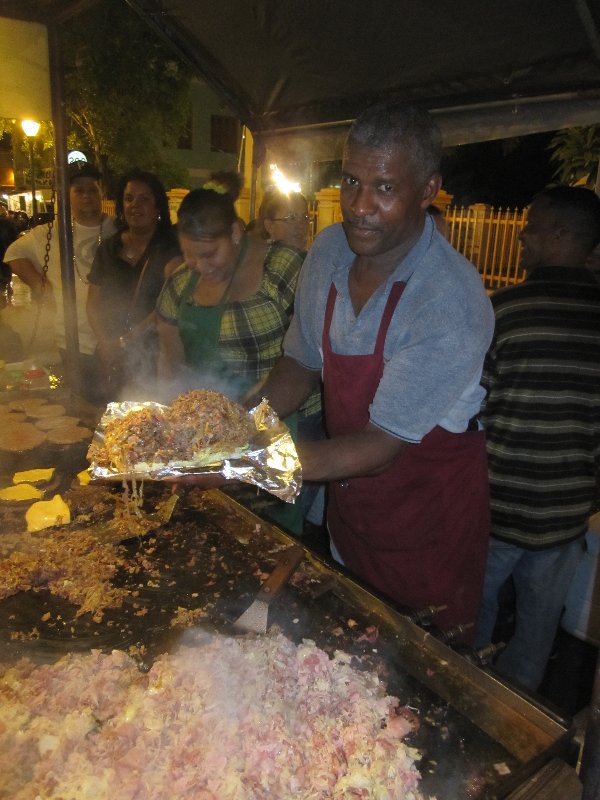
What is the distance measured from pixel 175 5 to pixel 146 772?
166 inches

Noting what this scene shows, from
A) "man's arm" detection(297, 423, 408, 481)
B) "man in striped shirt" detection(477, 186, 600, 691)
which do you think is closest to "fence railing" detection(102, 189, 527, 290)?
"man in striped shirt" detection(477, 186, 600, 691)

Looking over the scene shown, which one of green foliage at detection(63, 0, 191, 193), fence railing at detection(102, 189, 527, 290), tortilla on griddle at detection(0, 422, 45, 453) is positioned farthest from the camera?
green foliage at detection(63, 0, 191, 193)

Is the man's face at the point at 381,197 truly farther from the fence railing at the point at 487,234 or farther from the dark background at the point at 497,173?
the dark background at the point at 497,173

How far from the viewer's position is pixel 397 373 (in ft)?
6.34

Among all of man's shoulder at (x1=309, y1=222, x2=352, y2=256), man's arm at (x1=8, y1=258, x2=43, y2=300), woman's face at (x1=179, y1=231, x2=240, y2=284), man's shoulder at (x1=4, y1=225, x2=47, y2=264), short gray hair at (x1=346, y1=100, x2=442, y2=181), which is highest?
short gray hair at (x1=346, y1=100, x2=442, y2=181)

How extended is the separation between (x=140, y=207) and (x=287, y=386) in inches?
107

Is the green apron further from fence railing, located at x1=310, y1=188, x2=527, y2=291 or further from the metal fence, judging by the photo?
the metal fence

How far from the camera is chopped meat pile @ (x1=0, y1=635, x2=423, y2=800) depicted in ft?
4.88

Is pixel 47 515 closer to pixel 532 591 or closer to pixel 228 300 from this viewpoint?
pixel 228 300

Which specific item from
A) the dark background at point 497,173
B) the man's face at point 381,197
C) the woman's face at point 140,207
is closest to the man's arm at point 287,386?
the man's face at point 381,197

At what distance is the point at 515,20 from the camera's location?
286cm

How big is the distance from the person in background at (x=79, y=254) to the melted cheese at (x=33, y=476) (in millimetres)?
1788

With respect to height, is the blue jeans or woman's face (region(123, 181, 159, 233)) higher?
woman's face (region(123, 181, 159, 233))

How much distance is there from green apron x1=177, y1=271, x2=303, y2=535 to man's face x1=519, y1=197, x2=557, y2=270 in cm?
151
